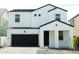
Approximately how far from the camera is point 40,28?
29719 mm

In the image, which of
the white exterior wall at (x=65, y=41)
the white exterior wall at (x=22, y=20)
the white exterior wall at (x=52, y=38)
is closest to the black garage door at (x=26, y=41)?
the white exterior wall at (x=52, y=38)

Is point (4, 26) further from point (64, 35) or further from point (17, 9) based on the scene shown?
point (64, 35)

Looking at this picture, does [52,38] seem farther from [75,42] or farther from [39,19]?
[75,42]

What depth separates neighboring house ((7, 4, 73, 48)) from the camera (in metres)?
29.5

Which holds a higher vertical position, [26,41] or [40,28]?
[40,28]

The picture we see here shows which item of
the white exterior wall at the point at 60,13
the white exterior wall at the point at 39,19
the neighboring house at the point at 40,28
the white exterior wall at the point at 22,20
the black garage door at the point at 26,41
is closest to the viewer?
the neighboring house at the point at 40,28

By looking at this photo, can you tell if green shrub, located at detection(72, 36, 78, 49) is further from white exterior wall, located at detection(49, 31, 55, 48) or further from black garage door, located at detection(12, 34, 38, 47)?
black garage door, located at detection(12, 34, 38, 47)

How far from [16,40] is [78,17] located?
38.4 feet

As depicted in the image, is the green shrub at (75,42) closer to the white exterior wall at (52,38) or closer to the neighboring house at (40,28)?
the neighboring house at (40,28)

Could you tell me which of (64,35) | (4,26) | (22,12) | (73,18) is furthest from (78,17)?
(4,26)

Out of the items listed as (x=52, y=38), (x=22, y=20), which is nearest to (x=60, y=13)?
(x=52, y=38)

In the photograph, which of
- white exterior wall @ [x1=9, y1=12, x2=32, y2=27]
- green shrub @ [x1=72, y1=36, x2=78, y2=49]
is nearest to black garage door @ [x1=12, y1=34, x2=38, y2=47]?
white exterior wall @ [x1=9, y1=12, x2=32, y2=27]

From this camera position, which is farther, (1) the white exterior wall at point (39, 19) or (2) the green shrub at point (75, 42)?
(1) the white exterior wall at point (39, 19)

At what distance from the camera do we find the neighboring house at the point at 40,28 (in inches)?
1160
